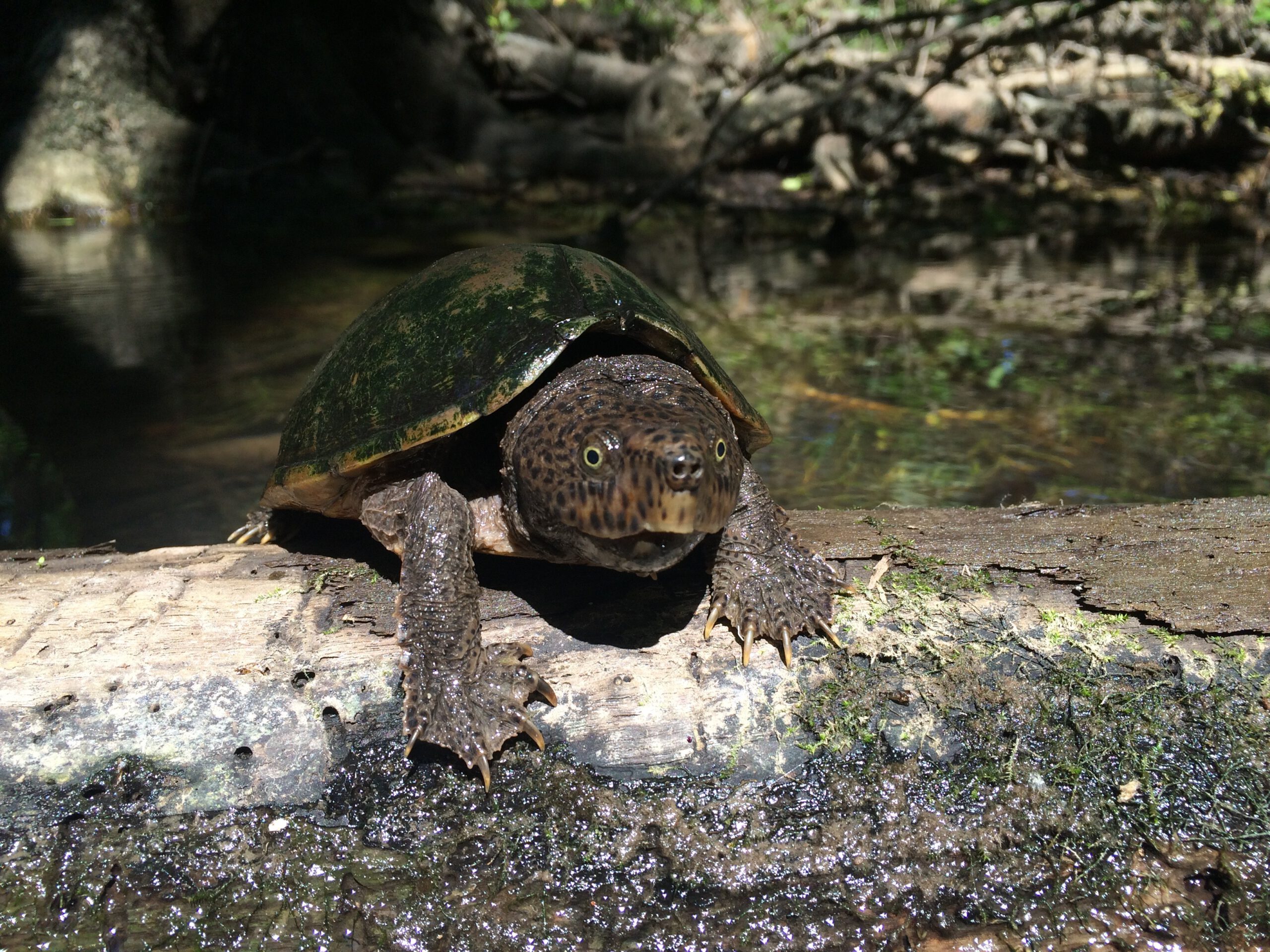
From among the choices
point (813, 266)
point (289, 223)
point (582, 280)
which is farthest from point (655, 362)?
point (289, 223)

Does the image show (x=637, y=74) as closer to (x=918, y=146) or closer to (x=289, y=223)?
(x=918, y=146)

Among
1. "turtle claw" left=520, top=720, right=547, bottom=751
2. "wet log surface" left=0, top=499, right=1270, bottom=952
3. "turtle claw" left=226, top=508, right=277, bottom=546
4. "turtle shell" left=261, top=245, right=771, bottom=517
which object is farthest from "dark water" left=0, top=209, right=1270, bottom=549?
"turtle claw" left=520, top=720, right=547, bottom=751

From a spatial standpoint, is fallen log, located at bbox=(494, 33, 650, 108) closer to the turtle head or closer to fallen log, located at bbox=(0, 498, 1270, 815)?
the turtle head

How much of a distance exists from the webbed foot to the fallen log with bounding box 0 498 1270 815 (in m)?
0.08

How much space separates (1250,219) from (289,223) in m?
13.2

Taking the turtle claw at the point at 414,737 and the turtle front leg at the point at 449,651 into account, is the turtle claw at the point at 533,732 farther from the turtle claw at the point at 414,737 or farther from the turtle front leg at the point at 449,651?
the turtle claw at the point at 414,737

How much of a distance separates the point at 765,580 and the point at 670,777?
602 mm

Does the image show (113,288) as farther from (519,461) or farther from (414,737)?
(414,737)

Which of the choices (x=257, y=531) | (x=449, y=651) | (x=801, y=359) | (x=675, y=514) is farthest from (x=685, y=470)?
(x=801, y=359)

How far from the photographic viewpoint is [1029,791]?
2258mm

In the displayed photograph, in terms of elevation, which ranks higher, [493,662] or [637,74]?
[637,74]

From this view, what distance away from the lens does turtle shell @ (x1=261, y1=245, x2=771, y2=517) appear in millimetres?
2744

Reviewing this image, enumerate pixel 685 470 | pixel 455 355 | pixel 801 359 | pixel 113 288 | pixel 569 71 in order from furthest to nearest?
pixel 569 71, pixel 113 288, pixel 801 359, pixel 455 355, pixel 685 470

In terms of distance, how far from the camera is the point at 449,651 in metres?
2.43
